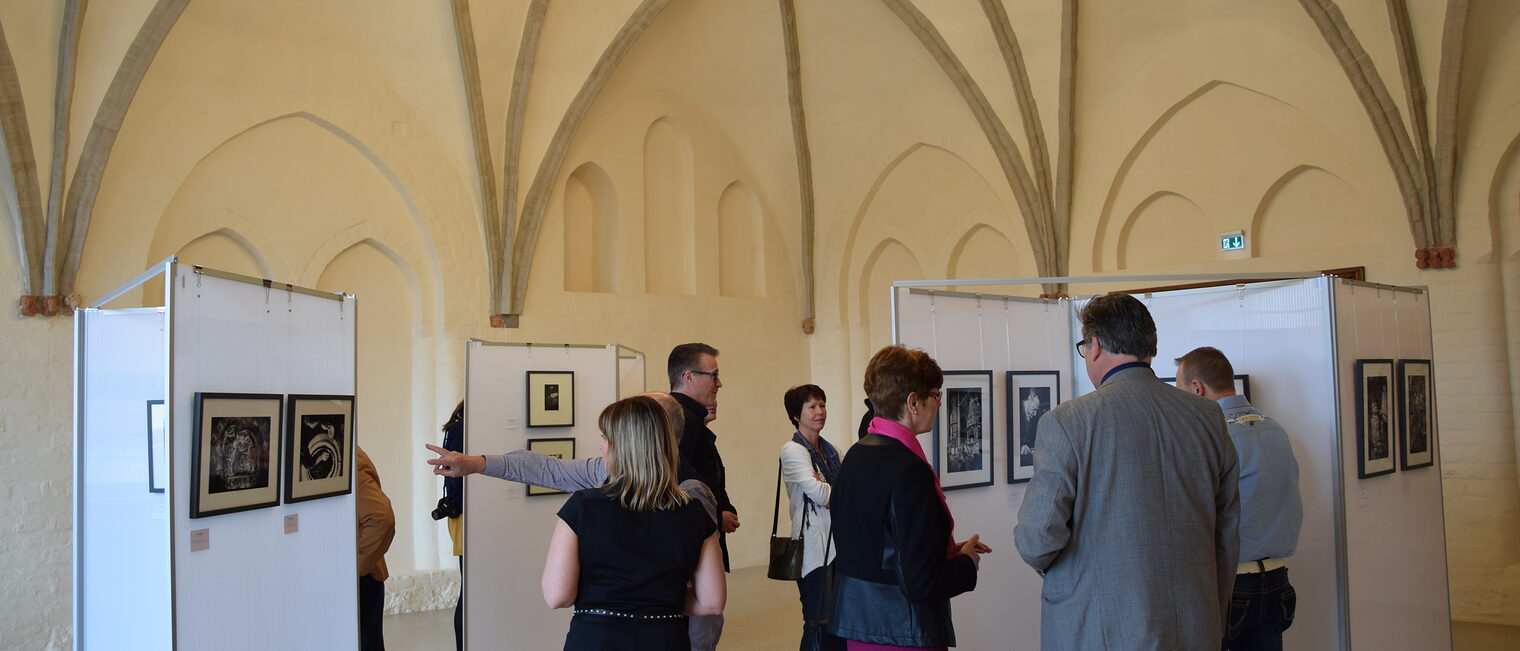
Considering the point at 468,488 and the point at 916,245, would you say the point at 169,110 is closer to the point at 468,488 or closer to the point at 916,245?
the point at 468,488

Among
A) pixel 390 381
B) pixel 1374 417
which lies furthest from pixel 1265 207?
pixel 390 381

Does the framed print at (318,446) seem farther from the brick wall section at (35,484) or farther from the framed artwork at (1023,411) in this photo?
the brick wall section at (35,484)

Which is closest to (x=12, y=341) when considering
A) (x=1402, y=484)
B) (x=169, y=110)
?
(x=169, y=110)

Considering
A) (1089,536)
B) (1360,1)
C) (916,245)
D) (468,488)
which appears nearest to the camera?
(1089,536)

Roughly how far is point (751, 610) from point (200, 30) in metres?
6.70

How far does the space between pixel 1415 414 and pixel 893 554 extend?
409 cm

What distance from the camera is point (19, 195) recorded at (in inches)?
311

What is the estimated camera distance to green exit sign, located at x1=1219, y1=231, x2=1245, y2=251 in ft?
30.7

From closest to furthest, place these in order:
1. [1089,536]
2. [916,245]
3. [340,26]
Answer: [1089,536] < [340,26] < [916,245]

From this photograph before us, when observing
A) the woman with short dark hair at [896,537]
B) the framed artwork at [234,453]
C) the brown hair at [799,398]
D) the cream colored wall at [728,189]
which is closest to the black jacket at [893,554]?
the woman with short dark hair at [896,537]

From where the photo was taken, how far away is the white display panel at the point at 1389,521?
16.5ft

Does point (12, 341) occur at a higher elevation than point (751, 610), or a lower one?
higher

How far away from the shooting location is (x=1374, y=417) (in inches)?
206

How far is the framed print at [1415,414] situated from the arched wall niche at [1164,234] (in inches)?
157
